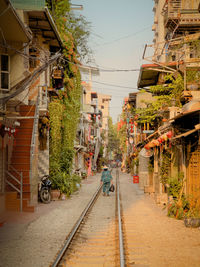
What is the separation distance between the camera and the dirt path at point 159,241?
720 centimetres

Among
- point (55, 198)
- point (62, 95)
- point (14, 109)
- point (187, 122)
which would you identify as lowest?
point (55, 198)

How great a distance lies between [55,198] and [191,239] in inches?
414

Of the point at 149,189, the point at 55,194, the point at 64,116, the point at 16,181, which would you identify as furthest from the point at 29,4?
the point at 149,189

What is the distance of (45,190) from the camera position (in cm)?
1703

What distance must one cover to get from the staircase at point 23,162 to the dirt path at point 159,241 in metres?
4.53

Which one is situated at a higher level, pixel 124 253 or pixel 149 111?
pixel 149 111

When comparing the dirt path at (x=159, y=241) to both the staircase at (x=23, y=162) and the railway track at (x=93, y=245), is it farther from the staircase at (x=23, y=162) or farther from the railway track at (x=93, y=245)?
the staircase at (x=23, y=162)

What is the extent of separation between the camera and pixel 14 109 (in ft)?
51.5

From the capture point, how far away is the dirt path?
720 centimetres

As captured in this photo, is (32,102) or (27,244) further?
(32,102)

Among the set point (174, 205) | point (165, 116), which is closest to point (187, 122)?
point (174, 205)

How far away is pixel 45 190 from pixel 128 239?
8516mm

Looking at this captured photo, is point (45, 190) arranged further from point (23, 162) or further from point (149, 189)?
point (149, 189)

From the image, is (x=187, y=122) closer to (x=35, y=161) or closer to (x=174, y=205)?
(x=174, y=205)
